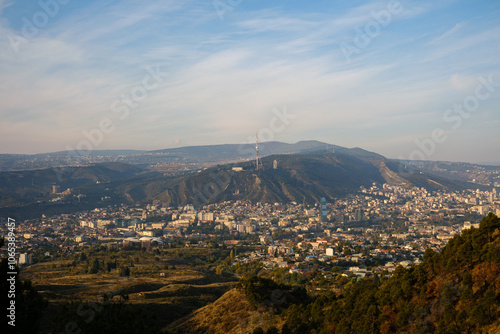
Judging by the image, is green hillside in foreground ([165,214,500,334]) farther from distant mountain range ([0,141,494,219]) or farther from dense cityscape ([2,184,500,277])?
distant mountain range ([0,141,494,219])

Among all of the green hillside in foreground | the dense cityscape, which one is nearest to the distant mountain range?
the dense cityscape

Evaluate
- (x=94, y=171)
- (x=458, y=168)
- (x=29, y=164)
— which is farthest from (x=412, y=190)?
(x=29, y=164)

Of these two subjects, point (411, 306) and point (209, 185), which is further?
point (209, 185)

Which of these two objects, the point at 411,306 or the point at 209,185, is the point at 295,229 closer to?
the point at 209,185

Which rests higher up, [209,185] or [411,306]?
[411,306]

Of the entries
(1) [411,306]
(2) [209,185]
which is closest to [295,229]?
(2) [209,185]

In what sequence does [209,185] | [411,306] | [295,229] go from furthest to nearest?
1. [209,185]
2. [295,229]
3. [411,306]

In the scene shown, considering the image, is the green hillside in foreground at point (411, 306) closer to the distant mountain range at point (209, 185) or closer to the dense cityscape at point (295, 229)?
the dense cityscape at point (295, 229)

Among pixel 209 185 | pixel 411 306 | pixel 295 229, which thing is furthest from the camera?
pixel 209 185

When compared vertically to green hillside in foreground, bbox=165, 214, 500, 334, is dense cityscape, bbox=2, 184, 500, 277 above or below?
below

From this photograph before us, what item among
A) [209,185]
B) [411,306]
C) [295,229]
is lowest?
[295,229]
